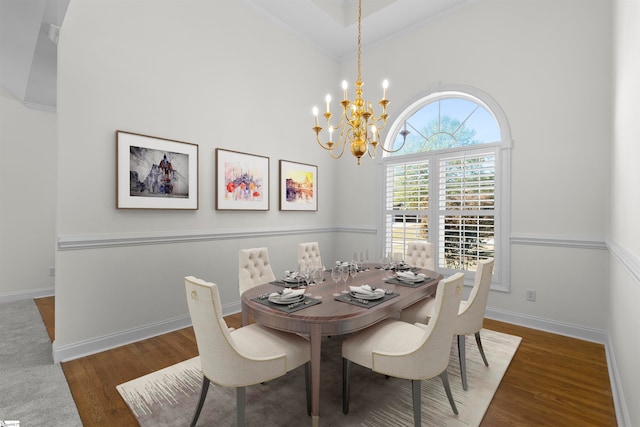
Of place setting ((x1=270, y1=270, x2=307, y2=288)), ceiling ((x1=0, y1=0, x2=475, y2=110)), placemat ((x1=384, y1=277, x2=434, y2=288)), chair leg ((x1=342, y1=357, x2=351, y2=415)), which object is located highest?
ceiling ((x1=0, y1=0, x2=475, y2=110))

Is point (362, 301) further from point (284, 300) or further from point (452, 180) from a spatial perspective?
point (452, 180)

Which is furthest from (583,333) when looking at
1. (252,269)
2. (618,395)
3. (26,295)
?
(26,295)

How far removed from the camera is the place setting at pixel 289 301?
194cm

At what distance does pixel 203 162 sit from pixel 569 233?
422 cm

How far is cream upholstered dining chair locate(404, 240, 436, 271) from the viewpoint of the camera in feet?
11.6

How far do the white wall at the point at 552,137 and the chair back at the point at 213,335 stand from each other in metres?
3.43

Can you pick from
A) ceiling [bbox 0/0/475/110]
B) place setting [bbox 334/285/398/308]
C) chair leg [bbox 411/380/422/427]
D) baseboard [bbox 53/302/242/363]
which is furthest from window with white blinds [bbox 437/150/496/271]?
baseboard [bbox 53/302/242/363]

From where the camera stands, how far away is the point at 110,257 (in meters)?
2.92

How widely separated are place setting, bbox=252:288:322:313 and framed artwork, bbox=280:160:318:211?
8.24 feet

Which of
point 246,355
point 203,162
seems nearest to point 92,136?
point 203,162

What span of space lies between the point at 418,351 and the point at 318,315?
1.95 ft

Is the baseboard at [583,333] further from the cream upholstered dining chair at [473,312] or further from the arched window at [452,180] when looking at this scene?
the cream upholstered dining chair at [473,312]

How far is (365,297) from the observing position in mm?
2096

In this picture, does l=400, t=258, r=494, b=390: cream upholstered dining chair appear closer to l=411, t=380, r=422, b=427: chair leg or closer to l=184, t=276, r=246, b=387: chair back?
l=411, t=380, r=422, b=427: chair leg
